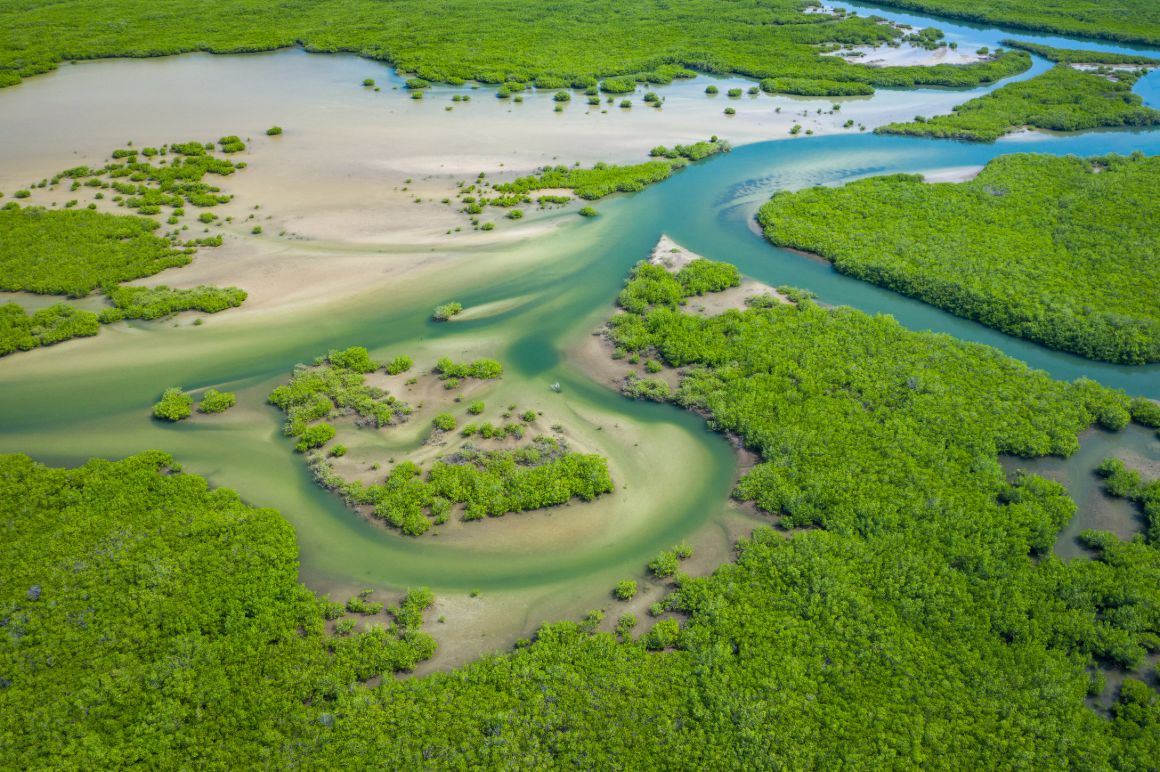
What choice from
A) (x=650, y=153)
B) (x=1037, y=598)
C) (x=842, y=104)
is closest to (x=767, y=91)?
(x=842, y=104)

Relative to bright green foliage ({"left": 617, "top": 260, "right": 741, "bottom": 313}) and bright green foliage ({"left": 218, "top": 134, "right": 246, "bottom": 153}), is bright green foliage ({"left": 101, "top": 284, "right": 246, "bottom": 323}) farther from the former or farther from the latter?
bright green foliage ({"left": 617, "top": 260, "right": 741, "bottom": 313})

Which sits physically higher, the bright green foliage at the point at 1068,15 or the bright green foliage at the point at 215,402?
the bright green foliage at the point at 1068,15

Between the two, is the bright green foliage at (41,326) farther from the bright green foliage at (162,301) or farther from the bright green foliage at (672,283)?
the bright green foliage at (672,283)

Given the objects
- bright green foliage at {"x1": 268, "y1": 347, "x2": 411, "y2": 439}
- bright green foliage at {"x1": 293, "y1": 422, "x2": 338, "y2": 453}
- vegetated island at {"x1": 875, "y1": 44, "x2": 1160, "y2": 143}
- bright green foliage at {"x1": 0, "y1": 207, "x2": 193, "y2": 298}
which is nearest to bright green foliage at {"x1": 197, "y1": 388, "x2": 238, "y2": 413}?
bright green foliage at {"x1": 268, "y1": 347, "x2": 411, "y2": 439}

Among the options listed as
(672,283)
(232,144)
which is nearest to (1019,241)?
(672,283)

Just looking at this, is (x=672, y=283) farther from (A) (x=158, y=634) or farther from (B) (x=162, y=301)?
(A) (x=158, y=634)

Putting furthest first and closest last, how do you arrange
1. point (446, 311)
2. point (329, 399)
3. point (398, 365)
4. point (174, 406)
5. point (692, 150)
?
1. point (692, 150)
2. point (446, 311)
3. point (398, 365)
4. point (329, 399)
5. point (174, 406)

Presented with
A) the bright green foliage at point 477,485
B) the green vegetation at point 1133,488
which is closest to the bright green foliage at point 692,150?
the bright green foliage at point 477,485

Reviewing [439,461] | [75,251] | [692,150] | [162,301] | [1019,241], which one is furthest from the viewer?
[692,150]

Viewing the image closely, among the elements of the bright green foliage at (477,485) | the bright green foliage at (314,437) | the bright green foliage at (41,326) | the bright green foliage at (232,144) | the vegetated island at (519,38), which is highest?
the vegetated island at (519,38)
